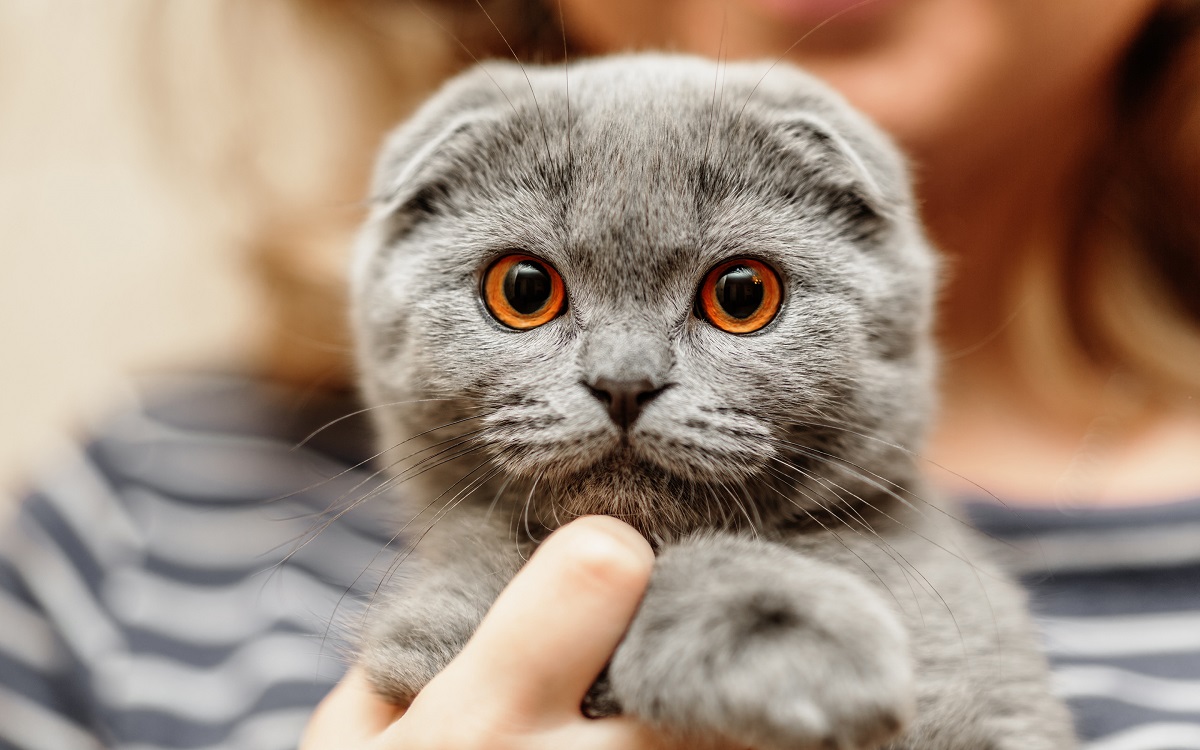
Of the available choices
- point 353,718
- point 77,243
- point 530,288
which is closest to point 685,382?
point 530,288

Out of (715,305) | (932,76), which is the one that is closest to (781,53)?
(932,76)

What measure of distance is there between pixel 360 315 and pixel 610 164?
34 centimetres

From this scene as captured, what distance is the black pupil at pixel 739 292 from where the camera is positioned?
0.79 metres

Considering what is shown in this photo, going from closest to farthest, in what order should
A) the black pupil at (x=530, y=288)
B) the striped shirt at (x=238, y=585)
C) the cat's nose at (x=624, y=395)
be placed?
the cat's nose at (x=624, y=395), the black pupil at (x=530, y=288), the striped shirt at (x=238, y=585)

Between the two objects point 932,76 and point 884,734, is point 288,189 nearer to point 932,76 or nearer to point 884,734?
point 932,76

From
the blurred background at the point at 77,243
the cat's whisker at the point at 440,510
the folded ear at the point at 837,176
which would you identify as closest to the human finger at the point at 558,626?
the cat's whisker at the point at 440,510

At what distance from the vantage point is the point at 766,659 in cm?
62

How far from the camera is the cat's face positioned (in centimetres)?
74

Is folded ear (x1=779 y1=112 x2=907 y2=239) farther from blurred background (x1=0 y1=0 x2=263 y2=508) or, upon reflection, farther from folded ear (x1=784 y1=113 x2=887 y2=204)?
blurred background (x1=0 y1=0 x2=263 y2=508)

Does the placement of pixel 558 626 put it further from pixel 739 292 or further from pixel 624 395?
pixel 739 292

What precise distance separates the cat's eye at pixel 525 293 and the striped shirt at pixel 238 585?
37cm

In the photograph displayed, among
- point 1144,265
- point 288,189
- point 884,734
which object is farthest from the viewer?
point 288,189

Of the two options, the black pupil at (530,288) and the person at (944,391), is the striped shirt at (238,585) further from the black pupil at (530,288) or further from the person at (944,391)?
the black pupil at (530,288)

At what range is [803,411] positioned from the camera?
78 centimetres
